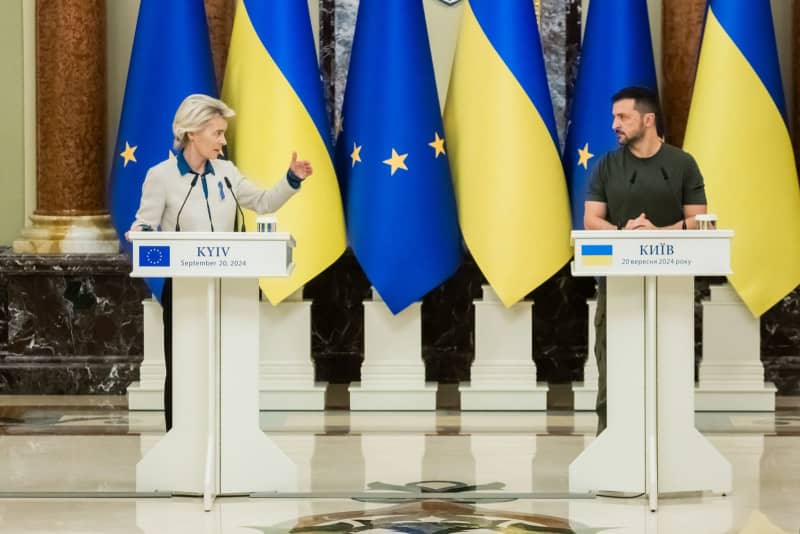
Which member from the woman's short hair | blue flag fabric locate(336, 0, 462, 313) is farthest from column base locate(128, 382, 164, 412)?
the woman's short hair

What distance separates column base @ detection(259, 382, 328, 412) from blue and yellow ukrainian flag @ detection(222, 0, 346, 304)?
19.7 inches

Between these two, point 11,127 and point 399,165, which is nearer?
point 399,165

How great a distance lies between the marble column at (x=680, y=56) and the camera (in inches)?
374

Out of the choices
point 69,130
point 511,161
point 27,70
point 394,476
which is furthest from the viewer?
point 27,70

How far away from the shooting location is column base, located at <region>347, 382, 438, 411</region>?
9.10 meters

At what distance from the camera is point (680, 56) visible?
9.57 metres

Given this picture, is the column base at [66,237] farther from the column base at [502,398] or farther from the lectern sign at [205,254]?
the lectern sign at [205,254]

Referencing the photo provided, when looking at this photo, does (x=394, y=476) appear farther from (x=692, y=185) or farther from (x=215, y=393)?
(x=692, y=185)

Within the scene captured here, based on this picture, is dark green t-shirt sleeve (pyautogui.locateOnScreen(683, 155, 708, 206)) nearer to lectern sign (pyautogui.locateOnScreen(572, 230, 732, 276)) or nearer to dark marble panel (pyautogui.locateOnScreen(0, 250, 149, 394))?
lectern sign (pyautogui.locateOnScreen(572, 230, 732, 276))

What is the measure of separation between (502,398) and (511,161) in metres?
1.26

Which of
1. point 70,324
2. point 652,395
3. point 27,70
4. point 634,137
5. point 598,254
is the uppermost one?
point 27,70

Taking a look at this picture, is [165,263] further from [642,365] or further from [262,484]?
[642,365]

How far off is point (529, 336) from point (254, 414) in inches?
113

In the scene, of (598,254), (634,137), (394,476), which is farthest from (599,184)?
(394,476)
